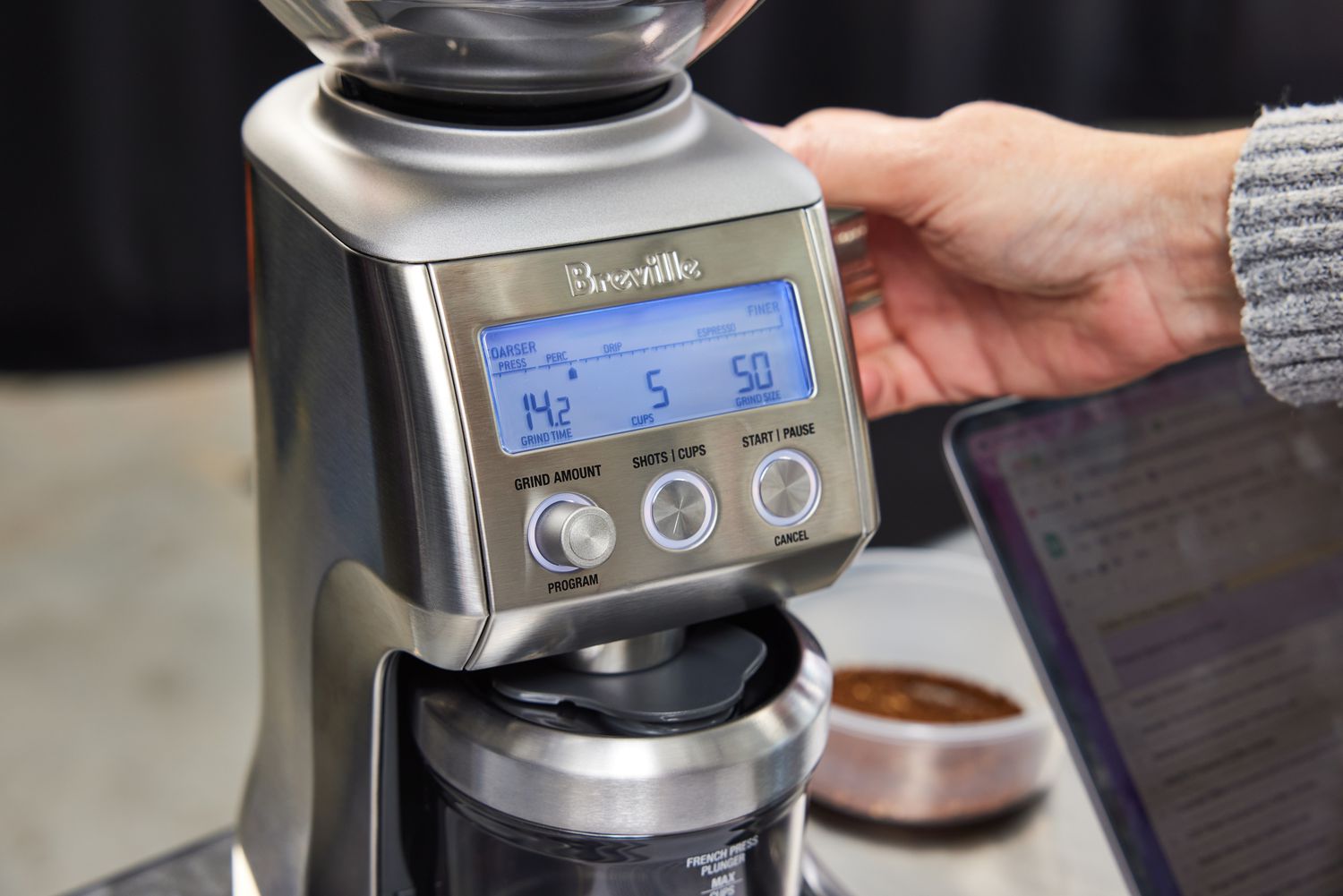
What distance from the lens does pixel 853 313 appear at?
756mm

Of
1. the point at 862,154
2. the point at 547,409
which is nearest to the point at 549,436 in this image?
the point at 547,409

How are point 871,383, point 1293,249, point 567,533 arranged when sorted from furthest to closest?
point 871,383 → point 1293,249 → point 567,533

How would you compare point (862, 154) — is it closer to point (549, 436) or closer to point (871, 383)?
point (871, 383)

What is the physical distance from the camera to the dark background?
2.37 meters

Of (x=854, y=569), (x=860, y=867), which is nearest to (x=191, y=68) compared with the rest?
(x=854, y=569)

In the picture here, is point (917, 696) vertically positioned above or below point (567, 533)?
below

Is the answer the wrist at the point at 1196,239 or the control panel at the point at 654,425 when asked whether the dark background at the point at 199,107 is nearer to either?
the wrist at the point at 1196,239

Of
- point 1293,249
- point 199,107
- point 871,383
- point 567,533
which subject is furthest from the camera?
point 199,107

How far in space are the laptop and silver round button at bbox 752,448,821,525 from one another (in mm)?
202

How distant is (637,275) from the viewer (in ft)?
1.47

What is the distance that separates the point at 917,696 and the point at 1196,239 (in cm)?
30

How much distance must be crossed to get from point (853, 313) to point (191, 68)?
6.53ft

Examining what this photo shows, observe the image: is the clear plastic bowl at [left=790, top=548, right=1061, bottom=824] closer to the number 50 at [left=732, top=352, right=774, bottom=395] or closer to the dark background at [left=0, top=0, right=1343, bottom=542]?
the number 50 at [left=732, top=352, right=774, bottom=395]

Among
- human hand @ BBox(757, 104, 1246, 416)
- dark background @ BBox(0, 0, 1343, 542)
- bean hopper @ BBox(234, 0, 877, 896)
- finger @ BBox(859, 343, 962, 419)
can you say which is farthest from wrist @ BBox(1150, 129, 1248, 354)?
dark background @ BBox(0, 0, 1343, 542)
